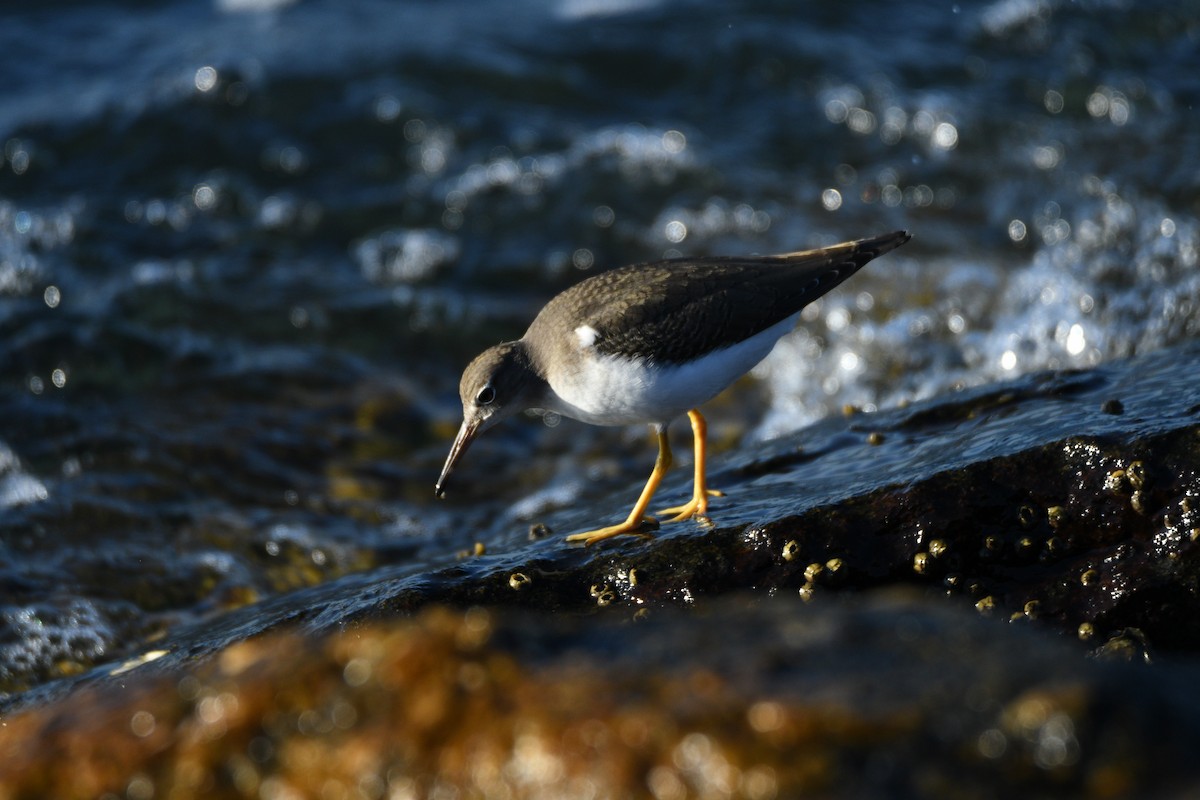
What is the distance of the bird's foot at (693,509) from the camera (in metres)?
5.69

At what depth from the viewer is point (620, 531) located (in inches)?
224

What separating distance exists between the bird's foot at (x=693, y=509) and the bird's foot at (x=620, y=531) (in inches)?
4.2

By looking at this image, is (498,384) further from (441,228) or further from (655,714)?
(441,228)

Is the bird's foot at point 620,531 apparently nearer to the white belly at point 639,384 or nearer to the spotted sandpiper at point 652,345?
the spotted sandpiper at point 652,345

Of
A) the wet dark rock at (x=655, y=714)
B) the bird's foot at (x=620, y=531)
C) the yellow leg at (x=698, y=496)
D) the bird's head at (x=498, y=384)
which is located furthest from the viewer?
the bird's head at (x=498, y=384)

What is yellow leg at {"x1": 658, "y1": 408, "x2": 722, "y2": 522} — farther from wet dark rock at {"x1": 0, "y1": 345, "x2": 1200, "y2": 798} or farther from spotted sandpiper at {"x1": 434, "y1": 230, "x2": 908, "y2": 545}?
wet dark rock at {"x1": 0, "y1": 345, "x2": 1200, "y2": 798}

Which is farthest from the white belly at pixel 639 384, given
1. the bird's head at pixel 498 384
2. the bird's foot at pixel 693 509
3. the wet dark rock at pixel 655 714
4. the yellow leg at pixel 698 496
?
the wet dark rock at pixel 655 714

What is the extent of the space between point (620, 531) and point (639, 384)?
0.71 m

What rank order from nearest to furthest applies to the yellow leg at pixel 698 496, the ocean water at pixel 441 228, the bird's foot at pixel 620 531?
the bird's foot at pixel 620 531
the yellow leg at pixel 698 496
the ocean water at pixel 441 228

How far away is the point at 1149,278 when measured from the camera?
9477mm

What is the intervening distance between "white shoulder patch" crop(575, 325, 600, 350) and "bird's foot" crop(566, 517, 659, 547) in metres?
0.88

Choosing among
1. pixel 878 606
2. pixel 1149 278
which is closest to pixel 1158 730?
pixel 878 606

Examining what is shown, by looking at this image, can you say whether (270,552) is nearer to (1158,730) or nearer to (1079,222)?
(1158,730)

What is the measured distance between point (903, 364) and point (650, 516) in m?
4.25
